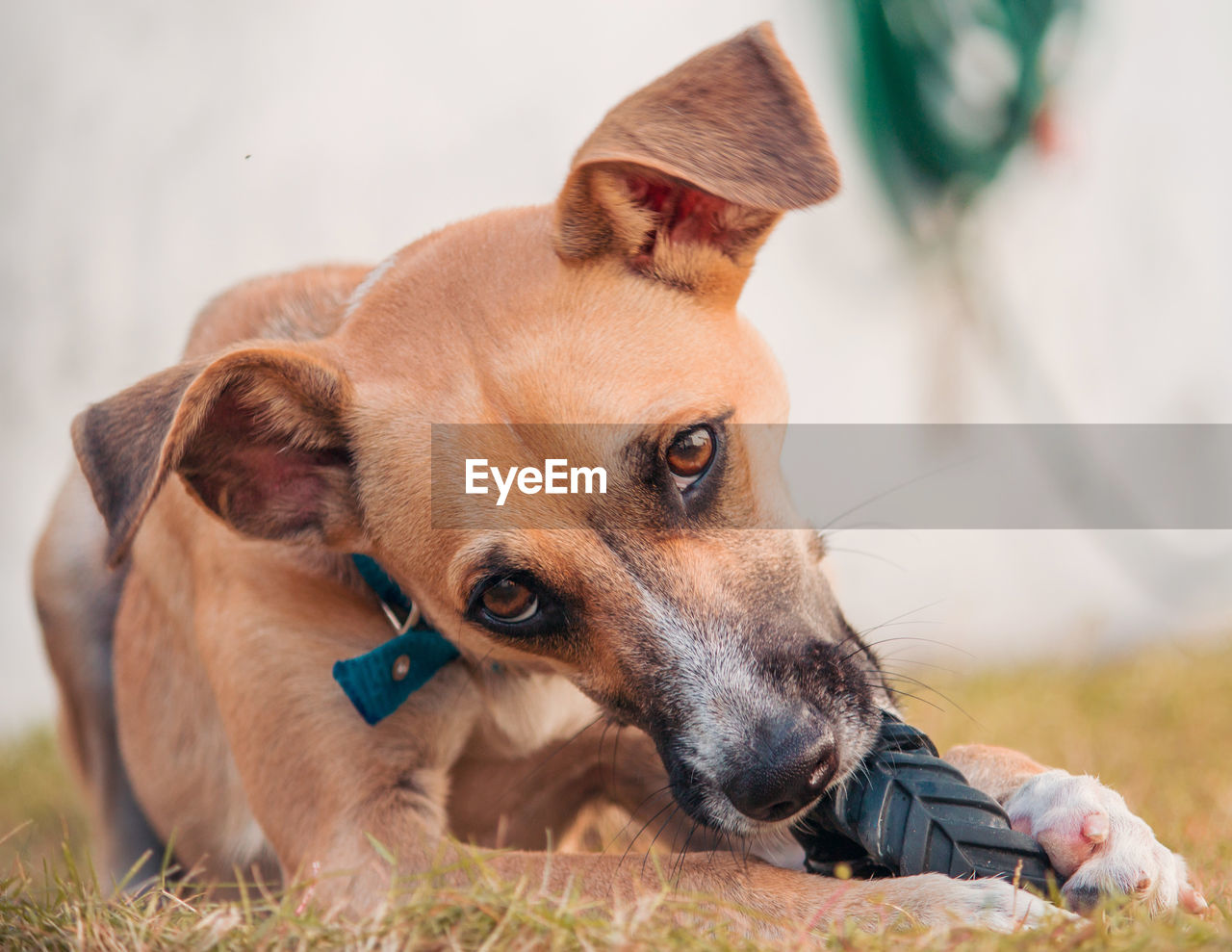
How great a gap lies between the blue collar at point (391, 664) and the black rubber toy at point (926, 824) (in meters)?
1.05

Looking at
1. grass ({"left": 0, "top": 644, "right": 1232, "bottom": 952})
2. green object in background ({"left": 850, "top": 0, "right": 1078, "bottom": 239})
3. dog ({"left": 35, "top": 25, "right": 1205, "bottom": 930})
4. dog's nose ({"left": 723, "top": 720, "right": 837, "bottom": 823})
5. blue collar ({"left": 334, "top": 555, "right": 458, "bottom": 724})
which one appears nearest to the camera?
grass ({"left": 0, "top": 644, "right": 1232, "bottom": 952})

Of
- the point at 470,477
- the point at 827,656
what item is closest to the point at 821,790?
the point at 827,656

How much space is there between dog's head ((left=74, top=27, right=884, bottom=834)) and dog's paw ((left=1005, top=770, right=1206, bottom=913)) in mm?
441

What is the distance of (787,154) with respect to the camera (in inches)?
101

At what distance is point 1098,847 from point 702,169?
5.53 feet

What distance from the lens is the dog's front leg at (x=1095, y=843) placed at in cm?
234

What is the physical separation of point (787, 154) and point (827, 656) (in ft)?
3.73

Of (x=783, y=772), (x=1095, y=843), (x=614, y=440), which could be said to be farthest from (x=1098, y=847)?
(x=614, y=440)

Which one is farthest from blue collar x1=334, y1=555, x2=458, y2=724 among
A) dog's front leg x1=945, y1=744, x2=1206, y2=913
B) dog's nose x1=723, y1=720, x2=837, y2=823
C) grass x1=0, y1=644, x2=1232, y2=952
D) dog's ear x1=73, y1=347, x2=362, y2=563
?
dog's front leg x1=945, y1=744, x2=1206, y2=913

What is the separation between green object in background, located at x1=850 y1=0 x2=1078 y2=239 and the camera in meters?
7.46

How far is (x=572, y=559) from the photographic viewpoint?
249 centimetres

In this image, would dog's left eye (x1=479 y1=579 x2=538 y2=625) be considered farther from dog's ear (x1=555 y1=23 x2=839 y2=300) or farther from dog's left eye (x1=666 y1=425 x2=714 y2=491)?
dog's ear (x1=555 y1=23 x2=839 y2=300)

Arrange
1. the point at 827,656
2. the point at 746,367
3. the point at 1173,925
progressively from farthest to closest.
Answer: the point at 746,367 → the point at 827,656 → the point at 1173,925

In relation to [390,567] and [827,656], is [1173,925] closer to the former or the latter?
[827,656]
